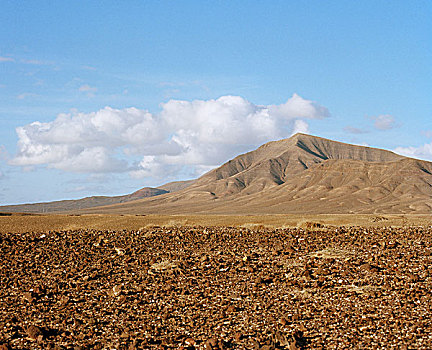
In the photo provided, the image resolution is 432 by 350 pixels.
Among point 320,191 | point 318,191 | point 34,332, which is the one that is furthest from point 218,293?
point 318,191

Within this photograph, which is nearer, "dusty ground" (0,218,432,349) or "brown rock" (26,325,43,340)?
"dusty ground" (0,218,432,349)

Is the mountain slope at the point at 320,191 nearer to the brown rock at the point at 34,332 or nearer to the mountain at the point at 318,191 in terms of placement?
the mountain at the point at 318,191

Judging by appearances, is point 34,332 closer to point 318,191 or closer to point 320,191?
point 320,191

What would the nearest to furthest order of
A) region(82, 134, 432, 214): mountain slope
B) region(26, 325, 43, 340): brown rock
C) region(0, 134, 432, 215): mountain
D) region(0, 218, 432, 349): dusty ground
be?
region(0, 218, 432, 349): dusty ground < region(26, 325, 43, 340): brown rock < region(0, 134, 432, 215): mountain < region(82, 134, 432, 214): mountain slope

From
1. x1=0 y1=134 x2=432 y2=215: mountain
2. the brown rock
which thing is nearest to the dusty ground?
the brown rock

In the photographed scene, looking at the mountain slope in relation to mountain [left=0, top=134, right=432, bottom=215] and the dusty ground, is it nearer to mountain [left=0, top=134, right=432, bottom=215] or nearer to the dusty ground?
mountain [left=0, top=134, right=432, bottom=215]

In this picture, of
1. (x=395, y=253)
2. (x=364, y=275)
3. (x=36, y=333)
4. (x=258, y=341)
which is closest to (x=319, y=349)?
(x=258, y=341)

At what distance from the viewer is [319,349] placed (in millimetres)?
7742

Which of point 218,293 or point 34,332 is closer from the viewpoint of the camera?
point 34,332

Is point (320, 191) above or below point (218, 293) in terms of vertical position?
above

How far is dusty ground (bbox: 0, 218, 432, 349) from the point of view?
28.0 ft

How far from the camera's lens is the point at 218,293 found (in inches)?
430

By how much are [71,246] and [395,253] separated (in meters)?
11.0

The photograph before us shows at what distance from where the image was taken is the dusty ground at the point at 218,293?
28.0 ft
